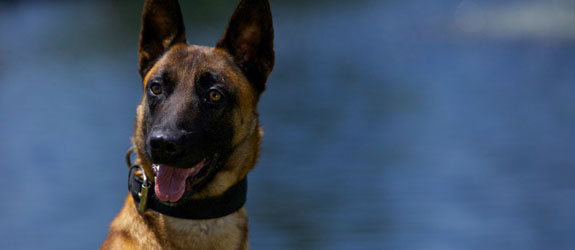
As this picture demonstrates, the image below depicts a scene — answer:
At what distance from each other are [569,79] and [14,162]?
13085 millimetres

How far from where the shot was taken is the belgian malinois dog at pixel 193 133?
11.8 feet

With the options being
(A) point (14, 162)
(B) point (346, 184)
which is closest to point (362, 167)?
(B) point (346, 184)

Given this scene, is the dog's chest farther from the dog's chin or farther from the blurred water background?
the blurred water background

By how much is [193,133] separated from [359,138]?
1175 cm

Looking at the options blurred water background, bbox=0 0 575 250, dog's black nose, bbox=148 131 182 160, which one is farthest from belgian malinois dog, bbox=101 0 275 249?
blurred water background, bbox=0 0 575 250

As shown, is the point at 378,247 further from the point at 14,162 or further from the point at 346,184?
the point at 14,162

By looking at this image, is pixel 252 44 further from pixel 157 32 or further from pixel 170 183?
pixel 170 183

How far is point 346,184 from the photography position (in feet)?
41.4

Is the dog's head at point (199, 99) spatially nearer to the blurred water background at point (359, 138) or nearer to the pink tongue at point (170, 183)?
the pink tongue at point (170, 183)

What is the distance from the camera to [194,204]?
144 inches

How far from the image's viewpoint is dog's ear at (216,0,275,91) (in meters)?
4.03

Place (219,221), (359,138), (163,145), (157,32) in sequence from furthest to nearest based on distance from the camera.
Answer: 1. (359,138)
2. (157,32)
3. (219,221)
4. (163,145)

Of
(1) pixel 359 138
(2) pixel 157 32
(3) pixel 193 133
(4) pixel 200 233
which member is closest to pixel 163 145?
(3) pixel 193 133

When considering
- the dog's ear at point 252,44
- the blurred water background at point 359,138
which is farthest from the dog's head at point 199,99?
the blurred water background at point 359,138
